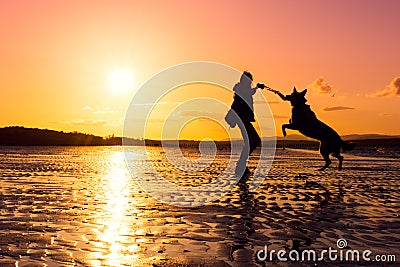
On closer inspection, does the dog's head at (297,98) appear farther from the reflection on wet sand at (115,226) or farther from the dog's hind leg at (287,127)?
the reflection on wet sand at (115,226)

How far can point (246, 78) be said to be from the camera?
2228cm

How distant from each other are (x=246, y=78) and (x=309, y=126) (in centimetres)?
357

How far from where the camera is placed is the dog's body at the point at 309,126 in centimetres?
2036

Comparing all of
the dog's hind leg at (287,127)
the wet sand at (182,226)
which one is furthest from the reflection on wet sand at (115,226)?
the dog's hind leg at (287,127)

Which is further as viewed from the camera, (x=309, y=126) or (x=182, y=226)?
(x=309, y=126)

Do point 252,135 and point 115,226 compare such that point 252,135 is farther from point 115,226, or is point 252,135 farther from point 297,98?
point 115,226

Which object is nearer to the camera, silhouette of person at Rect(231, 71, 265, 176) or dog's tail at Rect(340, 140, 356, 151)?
dog's tail at Rect(340, 140, 356, 151)

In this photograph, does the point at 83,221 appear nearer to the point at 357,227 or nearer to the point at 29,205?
the point at 29,205

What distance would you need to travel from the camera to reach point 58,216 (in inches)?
432

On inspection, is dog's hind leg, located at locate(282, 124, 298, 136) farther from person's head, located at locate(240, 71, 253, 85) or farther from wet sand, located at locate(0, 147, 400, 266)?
wet sand, located at locate(0, 147, 400, 266)

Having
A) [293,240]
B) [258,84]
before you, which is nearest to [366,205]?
[293,240]

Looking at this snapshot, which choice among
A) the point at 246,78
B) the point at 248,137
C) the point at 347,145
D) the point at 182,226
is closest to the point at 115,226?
the point at 182,226

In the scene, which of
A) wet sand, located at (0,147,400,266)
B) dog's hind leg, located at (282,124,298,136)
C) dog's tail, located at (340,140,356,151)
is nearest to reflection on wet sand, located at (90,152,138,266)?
wet sand, located at (0,147,400,266)

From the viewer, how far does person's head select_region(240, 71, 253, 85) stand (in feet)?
73.1
